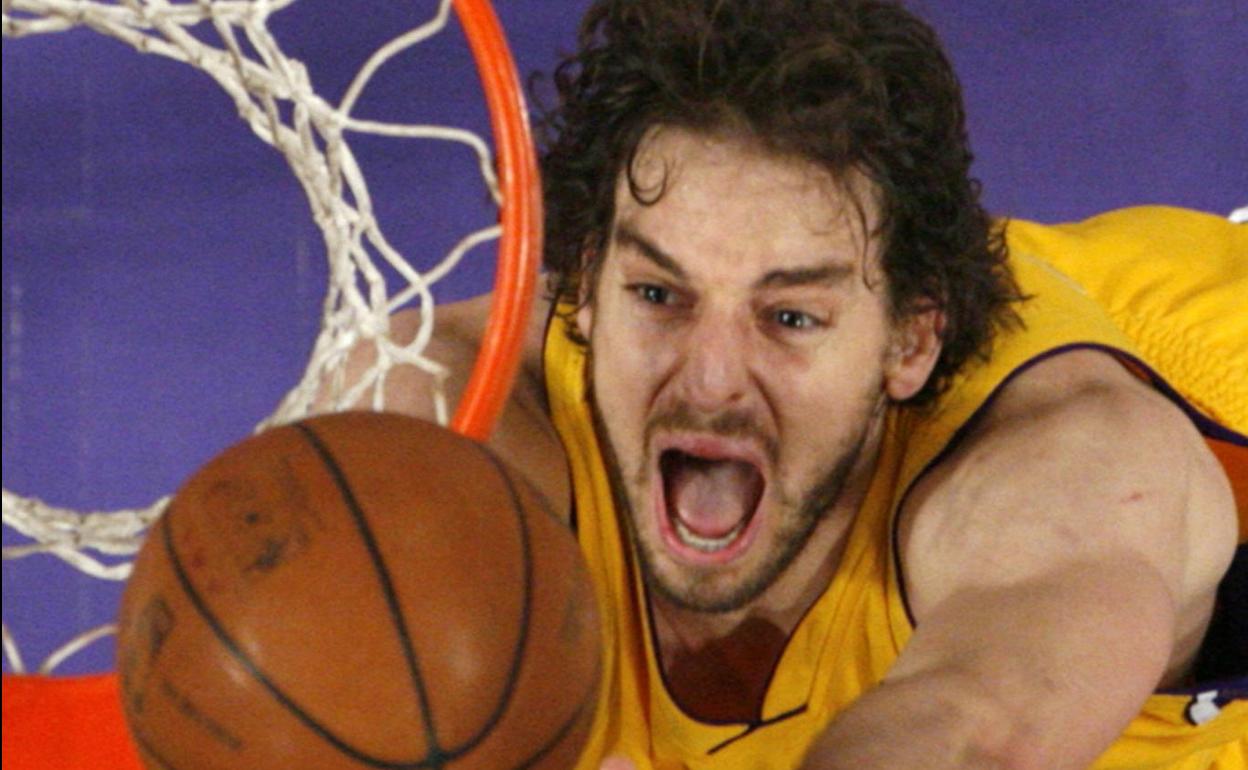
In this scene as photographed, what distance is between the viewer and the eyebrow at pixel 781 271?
1.00 m

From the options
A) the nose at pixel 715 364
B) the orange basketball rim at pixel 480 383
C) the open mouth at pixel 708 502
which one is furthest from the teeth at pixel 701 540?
the orange basketball rim at pixel 480 383

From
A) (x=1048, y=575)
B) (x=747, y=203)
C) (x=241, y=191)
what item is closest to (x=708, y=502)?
(x=747, y=203)

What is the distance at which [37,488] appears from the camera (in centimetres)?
185

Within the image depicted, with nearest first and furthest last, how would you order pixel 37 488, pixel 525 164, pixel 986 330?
pixel 525 164 → pixel 986 330 → pixel 37 488

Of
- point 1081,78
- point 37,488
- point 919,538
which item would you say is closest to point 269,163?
point 37,488

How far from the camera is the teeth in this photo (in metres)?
1.12

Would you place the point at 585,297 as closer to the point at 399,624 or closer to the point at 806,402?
the point at 806,402

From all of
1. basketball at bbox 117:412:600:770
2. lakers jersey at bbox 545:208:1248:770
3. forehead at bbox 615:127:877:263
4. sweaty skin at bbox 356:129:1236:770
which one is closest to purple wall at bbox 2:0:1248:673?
lakers jersey at bbox 545:208:1248:770

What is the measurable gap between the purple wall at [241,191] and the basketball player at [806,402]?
67cm

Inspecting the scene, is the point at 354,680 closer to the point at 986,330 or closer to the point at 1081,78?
the point at 986,330

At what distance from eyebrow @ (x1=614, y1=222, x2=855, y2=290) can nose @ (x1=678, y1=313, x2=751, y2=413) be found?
31 mm

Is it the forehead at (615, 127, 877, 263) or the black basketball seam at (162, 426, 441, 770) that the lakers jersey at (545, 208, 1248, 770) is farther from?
the black basketball seam at (162, 426, 441, 770)

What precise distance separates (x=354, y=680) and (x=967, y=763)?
263 mm

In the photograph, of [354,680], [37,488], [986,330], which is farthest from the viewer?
[37,488]
